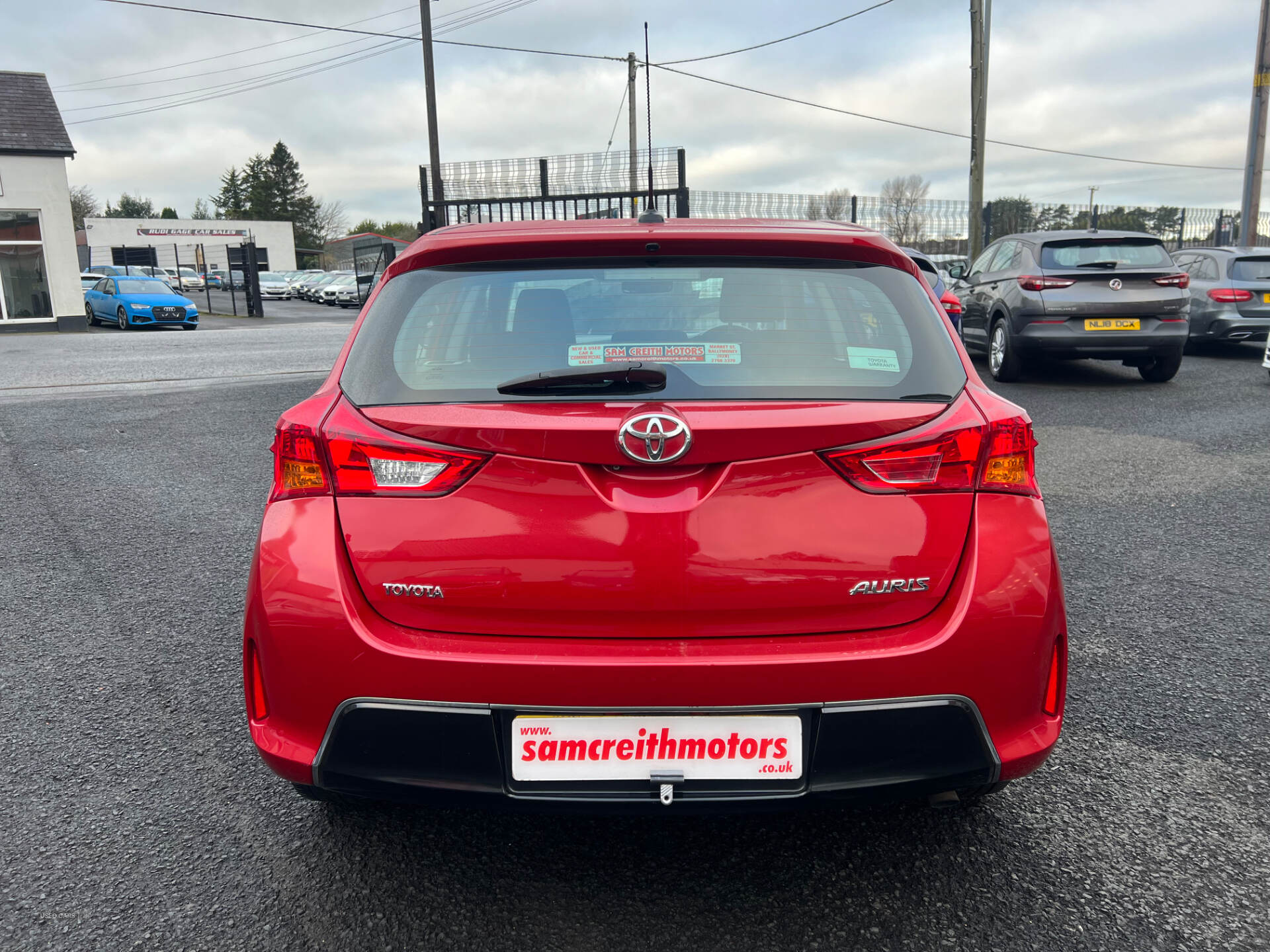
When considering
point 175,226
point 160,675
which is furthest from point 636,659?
point 175,226

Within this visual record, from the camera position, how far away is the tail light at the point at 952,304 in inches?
439

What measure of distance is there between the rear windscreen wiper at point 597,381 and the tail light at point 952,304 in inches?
370

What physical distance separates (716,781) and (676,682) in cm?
22

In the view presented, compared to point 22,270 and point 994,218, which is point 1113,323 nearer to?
point 994,218

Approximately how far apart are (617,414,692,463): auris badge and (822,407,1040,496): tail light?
0.28 m

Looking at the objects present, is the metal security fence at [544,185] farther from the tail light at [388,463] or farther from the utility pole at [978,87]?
the tail light at [388,463]

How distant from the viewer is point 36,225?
2664 cm

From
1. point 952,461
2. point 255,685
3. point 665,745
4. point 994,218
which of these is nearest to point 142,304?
point 994,218

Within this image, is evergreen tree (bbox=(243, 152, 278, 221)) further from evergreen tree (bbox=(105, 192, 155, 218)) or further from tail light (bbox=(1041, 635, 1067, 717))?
tail light (bbox=(1041, 635, 1067, 717))

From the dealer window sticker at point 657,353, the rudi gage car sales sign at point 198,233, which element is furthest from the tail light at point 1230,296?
the rudi gage car sales sign at point 198,233

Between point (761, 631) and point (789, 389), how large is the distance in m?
0.49

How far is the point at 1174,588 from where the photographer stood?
4.30 meters

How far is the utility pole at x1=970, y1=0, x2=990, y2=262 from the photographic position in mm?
18625

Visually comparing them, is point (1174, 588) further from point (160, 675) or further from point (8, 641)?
point (8, 641)
